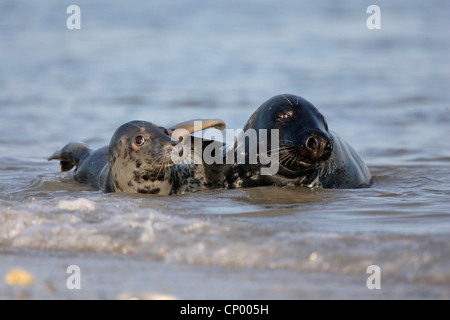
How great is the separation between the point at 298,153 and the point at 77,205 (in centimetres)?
171

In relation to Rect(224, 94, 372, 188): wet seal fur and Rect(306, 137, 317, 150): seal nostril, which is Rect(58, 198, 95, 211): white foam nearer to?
Rect(224, 94, 372, 188): wet seal fur

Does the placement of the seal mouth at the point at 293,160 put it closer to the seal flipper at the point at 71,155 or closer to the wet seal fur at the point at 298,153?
the wet seal fur at the point at 298,153

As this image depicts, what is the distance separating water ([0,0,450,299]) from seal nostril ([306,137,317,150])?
39 centimetres

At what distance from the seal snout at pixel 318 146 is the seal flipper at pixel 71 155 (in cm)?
294

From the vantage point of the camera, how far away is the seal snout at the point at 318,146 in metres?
5.65

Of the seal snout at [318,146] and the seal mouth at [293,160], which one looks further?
the seal mouth at [293,160]

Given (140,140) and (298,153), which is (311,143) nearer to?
(298,153)

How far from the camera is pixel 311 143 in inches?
224

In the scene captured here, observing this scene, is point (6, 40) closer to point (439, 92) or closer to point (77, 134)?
point (77, 134)

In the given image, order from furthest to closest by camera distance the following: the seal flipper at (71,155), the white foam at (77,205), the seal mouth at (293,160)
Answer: the seal flipper at (71,155) < the seal mouth at (293,160) < the white foam at (77,205)

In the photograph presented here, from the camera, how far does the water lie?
3.98 metres

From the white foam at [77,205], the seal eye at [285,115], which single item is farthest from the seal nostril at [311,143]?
the white foam at [77,205]

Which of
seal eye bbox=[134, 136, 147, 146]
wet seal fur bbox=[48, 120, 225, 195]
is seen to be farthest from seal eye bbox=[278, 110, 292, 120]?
seal eye bbox=[134, 136, 147, 146]

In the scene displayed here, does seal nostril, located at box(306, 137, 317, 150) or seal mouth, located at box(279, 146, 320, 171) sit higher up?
seal nostril, located at box(306, 137, 317, 150)
